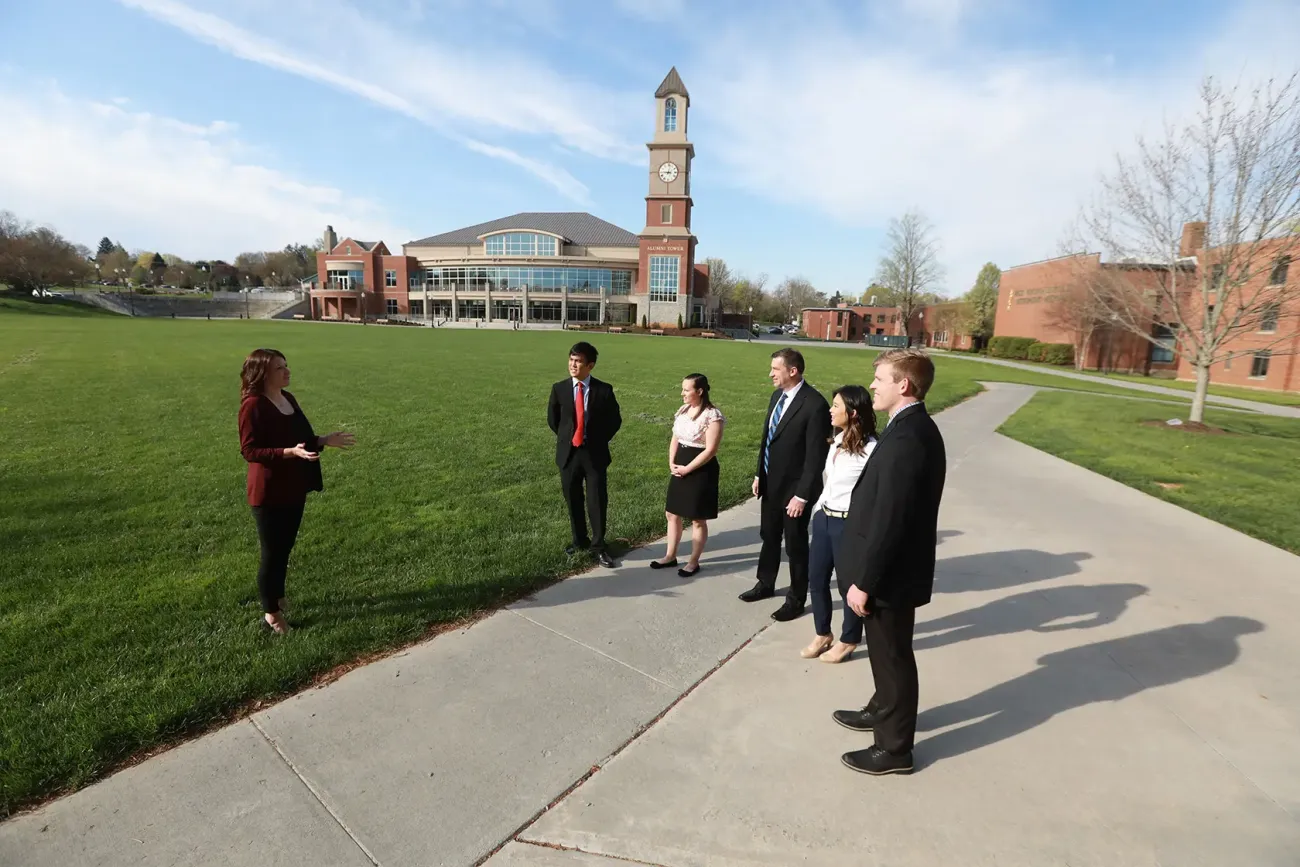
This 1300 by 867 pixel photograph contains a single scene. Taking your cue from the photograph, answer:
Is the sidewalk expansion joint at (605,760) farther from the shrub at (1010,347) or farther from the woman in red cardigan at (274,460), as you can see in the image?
the shrub at (1010,347)

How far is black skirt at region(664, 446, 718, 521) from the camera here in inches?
199

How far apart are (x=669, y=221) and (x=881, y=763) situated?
7797cm

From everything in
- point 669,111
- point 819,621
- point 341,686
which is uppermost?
point 669,111

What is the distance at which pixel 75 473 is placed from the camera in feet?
25.6

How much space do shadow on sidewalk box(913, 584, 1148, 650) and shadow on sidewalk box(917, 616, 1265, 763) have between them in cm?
33

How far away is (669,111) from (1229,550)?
3093 inches

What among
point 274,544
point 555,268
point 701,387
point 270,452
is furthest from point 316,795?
point 555,268

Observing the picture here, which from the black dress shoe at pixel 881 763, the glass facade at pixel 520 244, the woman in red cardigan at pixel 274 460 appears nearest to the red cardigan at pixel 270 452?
the woman in red cardigan at pixel 274 460

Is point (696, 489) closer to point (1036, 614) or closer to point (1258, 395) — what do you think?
point (1036, 614)

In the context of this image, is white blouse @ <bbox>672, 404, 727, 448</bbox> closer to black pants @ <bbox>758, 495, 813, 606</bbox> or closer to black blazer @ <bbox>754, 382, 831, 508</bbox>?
black blazer @ <bbox>754, 382, 831, 508</bbox>

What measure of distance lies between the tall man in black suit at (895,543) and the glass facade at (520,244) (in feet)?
275

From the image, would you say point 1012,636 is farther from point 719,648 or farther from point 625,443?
point 625,443

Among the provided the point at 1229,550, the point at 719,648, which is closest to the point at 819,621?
the point at 719,648

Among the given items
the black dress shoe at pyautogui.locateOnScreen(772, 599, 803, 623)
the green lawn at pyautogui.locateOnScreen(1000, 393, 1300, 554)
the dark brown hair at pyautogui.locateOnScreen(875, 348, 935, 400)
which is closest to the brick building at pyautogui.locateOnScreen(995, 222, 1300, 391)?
the green lawn at pyautogui.locateOnScreen(1000, 393, 1300, 554)
